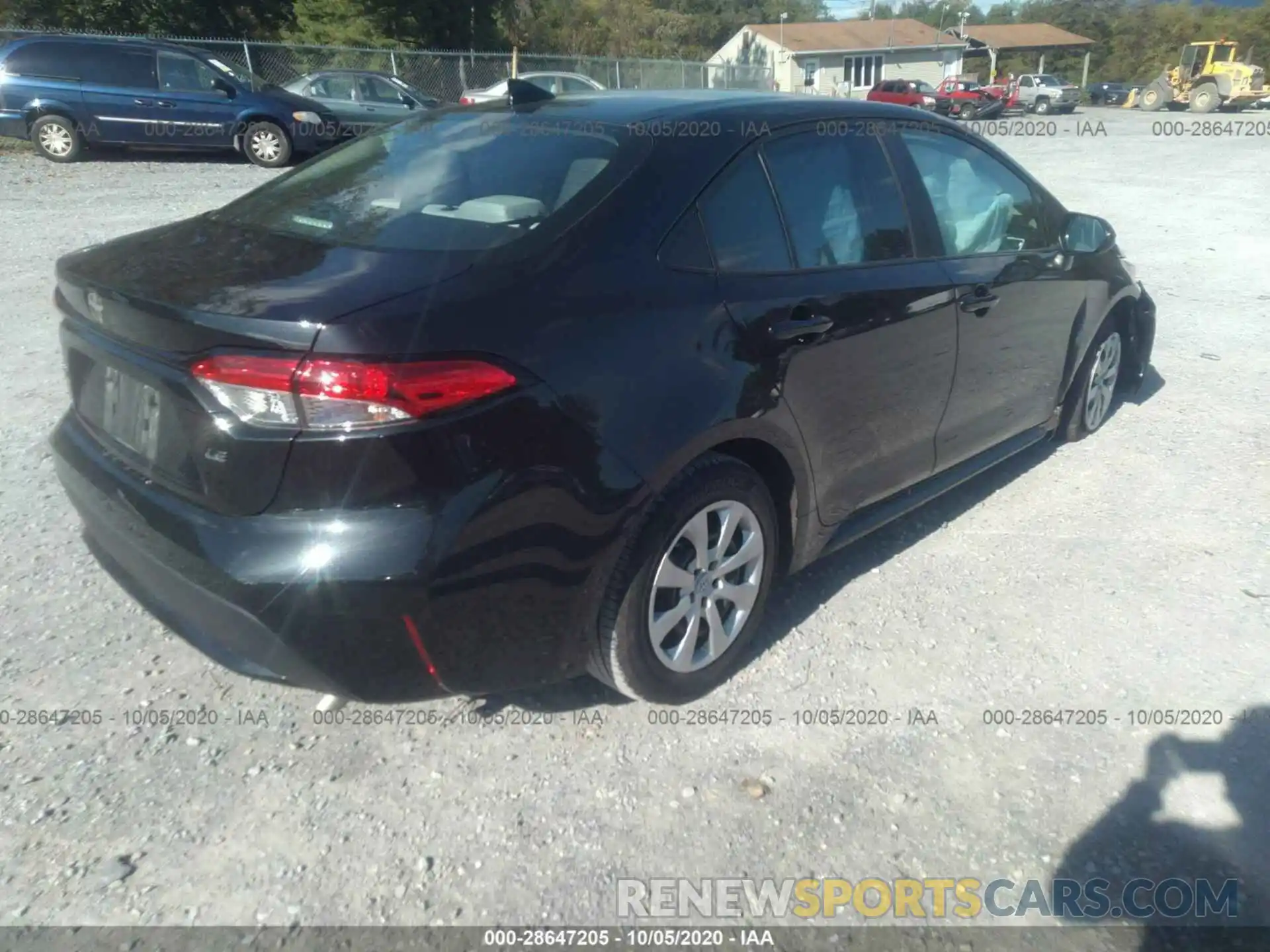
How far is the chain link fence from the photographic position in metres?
20.5

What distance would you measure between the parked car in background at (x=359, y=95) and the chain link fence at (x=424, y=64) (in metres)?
1.56

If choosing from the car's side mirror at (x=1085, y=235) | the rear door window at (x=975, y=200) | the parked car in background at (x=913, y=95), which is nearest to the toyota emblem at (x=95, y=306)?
the rear door window at (x=975, y=200)

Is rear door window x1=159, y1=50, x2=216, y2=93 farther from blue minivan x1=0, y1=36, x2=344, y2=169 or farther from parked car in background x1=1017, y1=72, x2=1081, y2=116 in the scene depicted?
parked car in background x1=1017, y1=72, x2=1081, y2=116

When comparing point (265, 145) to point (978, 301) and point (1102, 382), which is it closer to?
point (1102, 382)

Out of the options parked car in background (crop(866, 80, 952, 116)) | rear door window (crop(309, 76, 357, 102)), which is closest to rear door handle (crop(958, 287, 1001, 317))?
rear door window (crop(309, 76, 357, 102))

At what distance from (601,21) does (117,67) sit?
127 ft

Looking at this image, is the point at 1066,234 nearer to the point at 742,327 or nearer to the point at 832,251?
the point at 832,251

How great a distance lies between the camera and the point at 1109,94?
49406mm

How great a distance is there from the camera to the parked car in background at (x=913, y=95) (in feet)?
118

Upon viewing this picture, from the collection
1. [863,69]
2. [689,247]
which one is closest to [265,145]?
[689,247]

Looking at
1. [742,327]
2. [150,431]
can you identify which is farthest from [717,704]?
[150,431]

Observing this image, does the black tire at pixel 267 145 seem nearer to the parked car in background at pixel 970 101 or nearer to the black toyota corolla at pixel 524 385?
the black toyota corolla at pixel 524 385

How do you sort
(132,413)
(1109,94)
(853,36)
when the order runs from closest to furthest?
(132,413) < (1109,94) < (853,36)

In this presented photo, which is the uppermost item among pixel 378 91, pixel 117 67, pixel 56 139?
pixel 117 67
